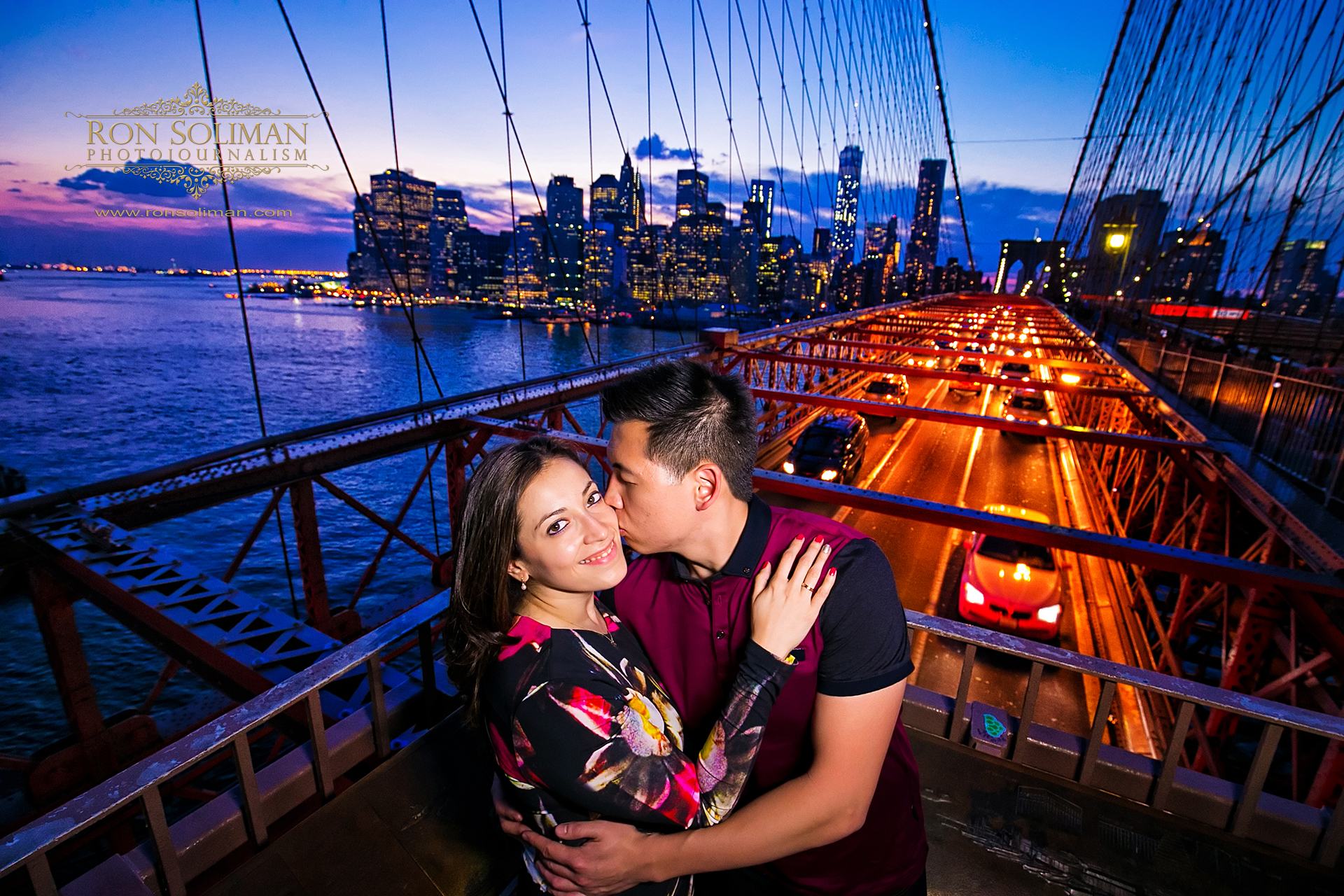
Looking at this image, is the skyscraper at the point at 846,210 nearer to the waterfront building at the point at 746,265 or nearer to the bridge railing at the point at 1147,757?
the waterfront building at the point at 746,265

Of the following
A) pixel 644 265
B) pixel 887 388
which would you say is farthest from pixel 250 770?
pixel 644 265

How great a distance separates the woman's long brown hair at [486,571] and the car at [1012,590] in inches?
329

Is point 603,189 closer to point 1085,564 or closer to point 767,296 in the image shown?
point 767,296

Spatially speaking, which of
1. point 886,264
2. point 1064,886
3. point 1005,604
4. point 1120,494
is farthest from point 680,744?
point 886,264

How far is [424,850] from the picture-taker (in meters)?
2.30

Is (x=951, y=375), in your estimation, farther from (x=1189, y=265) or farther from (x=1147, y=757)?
(x=1189, y=265)

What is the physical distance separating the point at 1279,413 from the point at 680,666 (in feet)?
26.7

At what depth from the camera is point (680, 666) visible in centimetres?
172

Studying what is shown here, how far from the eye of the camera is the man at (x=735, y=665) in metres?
1.36

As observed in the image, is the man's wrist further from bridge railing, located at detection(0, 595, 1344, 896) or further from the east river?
the east river

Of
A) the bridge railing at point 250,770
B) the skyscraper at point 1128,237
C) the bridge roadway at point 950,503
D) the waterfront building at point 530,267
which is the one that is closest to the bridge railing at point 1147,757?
the bridge railing at point 250,770

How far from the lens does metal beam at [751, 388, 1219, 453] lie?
5.81 metres

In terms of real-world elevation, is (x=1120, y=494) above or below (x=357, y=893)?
below

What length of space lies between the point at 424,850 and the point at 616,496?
176 centimetres
